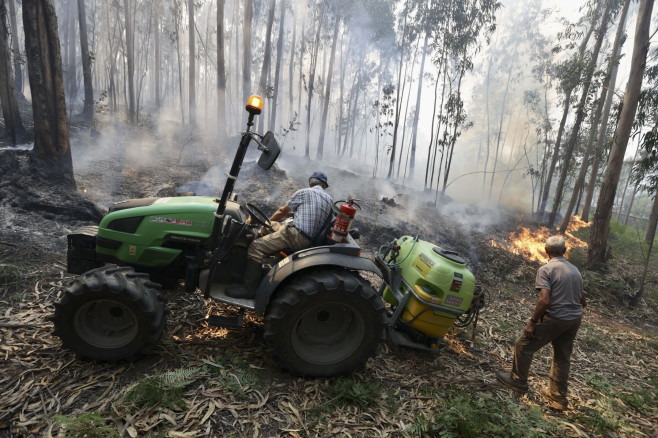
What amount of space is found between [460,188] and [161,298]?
31479mm

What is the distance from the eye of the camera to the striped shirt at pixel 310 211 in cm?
329

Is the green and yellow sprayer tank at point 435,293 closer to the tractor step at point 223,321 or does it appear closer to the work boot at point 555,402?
the work boot at point 555,402

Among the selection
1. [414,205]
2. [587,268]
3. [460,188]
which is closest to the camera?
[587,268]

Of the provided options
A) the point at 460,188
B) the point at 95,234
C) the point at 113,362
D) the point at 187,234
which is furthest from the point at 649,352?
the point at 460,188

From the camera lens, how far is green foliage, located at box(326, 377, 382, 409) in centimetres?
282

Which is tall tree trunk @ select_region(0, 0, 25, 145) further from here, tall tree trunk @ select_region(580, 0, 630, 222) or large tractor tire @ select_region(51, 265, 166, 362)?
tall tree trunk @ select_region(580, 0, 630, 222)

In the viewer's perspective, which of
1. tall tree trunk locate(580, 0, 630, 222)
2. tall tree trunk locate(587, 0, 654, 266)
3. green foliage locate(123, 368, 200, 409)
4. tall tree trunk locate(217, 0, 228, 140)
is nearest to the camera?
green foliage locate(123, 368, 200, 409)

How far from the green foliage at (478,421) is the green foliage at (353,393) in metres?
0.38


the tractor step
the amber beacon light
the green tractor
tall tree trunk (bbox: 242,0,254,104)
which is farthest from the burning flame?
tall tree trunk (bbox: 242,0,254,104)

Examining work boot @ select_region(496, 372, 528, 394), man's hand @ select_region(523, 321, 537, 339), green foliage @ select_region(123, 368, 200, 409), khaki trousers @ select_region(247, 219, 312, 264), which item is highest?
khaki trousers @ select_region(247, 219, 312, 264)

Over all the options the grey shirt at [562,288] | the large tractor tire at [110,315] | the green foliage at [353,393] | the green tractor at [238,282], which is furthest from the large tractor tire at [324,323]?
the grey shirt at [562,288]

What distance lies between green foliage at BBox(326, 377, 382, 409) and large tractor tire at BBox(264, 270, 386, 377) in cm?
14

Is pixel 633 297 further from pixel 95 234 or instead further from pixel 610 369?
pixel 95 234

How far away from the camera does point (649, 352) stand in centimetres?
524
